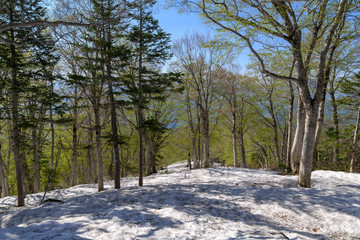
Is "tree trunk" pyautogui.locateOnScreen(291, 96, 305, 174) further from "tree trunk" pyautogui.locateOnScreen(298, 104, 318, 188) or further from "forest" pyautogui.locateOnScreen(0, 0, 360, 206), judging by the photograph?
"tree trunk" pyautogui.locateOnScreen(298, 104, 318, 188)

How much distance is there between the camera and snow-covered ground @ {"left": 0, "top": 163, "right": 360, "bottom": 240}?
4117 millimetres

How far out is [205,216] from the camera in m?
5.02

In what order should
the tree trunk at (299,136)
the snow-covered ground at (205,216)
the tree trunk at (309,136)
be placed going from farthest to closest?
the tree trunk at (299,136), the tree trunk at (309,136), the snow-covered ground at (205,216)


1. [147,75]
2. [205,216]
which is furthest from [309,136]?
[147,75]

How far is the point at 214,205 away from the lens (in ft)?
18.9

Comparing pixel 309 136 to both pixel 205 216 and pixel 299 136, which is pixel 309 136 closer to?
pixel 299 136

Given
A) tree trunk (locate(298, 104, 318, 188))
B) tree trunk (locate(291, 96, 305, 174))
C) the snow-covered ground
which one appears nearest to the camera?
the snow-covered ground

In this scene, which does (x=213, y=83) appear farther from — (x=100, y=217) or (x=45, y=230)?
(x=45, y=230)

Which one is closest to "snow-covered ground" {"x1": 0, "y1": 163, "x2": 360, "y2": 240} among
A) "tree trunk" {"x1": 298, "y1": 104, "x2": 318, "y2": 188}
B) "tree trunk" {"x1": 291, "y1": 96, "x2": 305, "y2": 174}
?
"tree trunk" {"x1": 298, "y1": 104, "x2": 318, "y2": 188}

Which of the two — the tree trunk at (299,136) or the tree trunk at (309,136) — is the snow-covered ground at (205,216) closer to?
the tree trunk at (309,136)

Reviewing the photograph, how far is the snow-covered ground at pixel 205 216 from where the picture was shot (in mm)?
4117

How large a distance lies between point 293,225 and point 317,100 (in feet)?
13.6

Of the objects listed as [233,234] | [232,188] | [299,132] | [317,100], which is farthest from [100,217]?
Result: [299,132]

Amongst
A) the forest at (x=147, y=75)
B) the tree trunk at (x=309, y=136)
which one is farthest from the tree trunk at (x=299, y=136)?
the tree trunk at (x=309, y=136)
